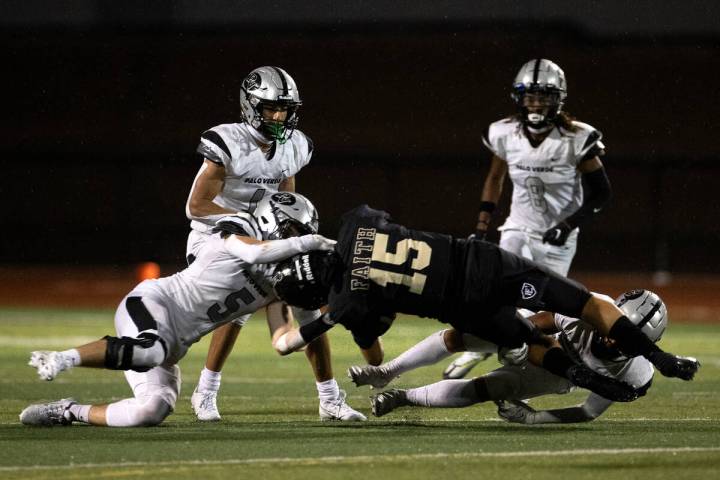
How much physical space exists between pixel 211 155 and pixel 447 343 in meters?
1.53

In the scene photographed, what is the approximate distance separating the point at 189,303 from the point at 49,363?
2.83 feet

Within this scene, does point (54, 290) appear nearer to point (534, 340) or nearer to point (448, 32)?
point (448, 32)

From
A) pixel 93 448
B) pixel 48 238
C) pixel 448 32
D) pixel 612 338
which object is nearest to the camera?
pixel 93 448

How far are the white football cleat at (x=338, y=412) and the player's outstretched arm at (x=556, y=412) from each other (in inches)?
28.1

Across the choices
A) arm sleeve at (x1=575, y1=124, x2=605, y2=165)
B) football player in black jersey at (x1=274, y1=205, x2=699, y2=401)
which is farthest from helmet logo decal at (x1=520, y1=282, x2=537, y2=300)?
arm sleeve at (x1=575, y1=124, x2=605, y2=165)

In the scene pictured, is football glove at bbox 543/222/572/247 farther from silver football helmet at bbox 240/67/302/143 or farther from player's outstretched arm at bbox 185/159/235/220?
player's outstretched arm at bbox 185/159/235/220

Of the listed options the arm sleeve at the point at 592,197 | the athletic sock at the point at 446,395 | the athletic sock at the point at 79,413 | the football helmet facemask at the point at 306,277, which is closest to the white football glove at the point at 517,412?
the athletic sock at the point at 446,395

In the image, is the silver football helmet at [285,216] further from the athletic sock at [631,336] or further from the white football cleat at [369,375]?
the athletic sock at [631,336]

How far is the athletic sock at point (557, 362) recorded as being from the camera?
5680 millimetres

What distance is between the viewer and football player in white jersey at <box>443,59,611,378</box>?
7891mm

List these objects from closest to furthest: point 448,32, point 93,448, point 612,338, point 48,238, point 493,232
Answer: point 93,448 → point 612,338 → point 493,232 → point 48,238 → point 448,32

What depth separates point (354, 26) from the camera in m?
21.3

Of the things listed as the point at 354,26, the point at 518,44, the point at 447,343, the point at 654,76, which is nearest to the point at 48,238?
the point at 354,26

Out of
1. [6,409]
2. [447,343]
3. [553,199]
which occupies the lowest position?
[6,409]
